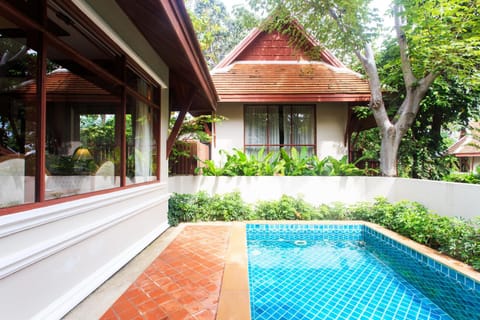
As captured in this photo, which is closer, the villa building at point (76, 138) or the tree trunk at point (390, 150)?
the villa building at point (76, 138)

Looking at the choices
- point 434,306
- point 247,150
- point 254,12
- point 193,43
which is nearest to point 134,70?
point 193,43

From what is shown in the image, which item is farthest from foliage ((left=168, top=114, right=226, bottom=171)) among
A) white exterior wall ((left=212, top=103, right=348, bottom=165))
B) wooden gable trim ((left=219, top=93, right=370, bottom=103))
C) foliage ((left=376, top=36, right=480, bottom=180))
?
foliage ((left=376, top=36, right=480, bottom=180))

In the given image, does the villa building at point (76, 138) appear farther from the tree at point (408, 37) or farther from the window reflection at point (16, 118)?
the tree at point (408, 37)

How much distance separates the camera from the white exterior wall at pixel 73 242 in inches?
67.9

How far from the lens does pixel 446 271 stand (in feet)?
10.7

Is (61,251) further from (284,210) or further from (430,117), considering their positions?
(430,117)

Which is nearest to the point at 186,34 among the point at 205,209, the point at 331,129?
the point at 205,209

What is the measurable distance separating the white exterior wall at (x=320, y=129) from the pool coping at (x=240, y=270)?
10.7 ft

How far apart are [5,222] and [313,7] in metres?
8.41

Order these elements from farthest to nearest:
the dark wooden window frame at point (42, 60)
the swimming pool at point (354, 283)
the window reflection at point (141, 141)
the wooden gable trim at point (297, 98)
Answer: the wooden gable trim at point (297, 98), the window reflection at point (141, 141), the swimming pool at point (354, 283), the dark wooden window frame at point (42, 60)

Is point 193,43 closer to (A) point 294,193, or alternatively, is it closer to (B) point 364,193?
(A) point 294,193

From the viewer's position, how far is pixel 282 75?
8.22m

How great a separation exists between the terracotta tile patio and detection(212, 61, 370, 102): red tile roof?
4.87 metres

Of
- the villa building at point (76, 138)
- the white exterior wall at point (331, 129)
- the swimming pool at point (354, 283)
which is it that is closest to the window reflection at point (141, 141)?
the villa building at point (76, 138)
